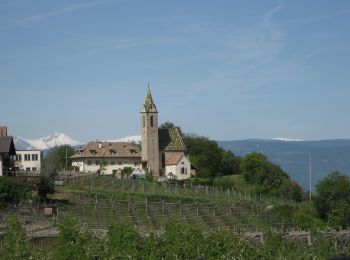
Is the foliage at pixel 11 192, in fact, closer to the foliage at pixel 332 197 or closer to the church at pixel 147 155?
the foliage at pixel 332 197

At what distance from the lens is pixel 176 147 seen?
9275 centimetres

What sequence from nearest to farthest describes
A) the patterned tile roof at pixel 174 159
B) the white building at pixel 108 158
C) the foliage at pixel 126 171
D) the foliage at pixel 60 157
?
the patterned tile roof at pixel 174 159
the foliage at pixel 126 171
the white building at pixel 108 158
the foliage at pixel 60 157

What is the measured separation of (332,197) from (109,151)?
3774 cm

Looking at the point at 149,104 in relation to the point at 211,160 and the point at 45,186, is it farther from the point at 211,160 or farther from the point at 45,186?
the point at 45,186

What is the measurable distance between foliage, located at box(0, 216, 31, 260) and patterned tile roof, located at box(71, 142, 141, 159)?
200ft

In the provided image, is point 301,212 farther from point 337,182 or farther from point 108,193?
point 108,193

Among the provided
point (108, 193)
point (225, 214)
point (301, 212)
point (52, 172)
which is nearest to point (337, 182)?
point (301, 212)

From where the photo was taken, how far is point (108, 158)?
3691 inches

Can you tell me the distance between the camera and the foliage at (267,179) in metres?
82.0

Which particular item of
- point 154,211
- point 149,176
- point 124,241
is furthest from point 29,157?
point 124,241

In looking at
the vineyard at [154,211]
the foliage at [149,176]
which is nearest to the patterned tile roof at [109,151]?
the foliage at [149,176]

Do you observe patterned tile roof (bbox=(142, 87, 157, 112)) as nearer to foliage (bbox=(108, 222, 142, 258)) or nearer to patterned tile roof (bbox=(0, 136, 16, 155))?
patterned tile roof (bbox=(0, 136, 16, 155))

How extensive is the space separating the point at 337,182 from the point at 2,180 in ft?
96.3

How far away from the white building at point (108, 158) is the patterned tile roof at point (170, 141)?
10.9ft
